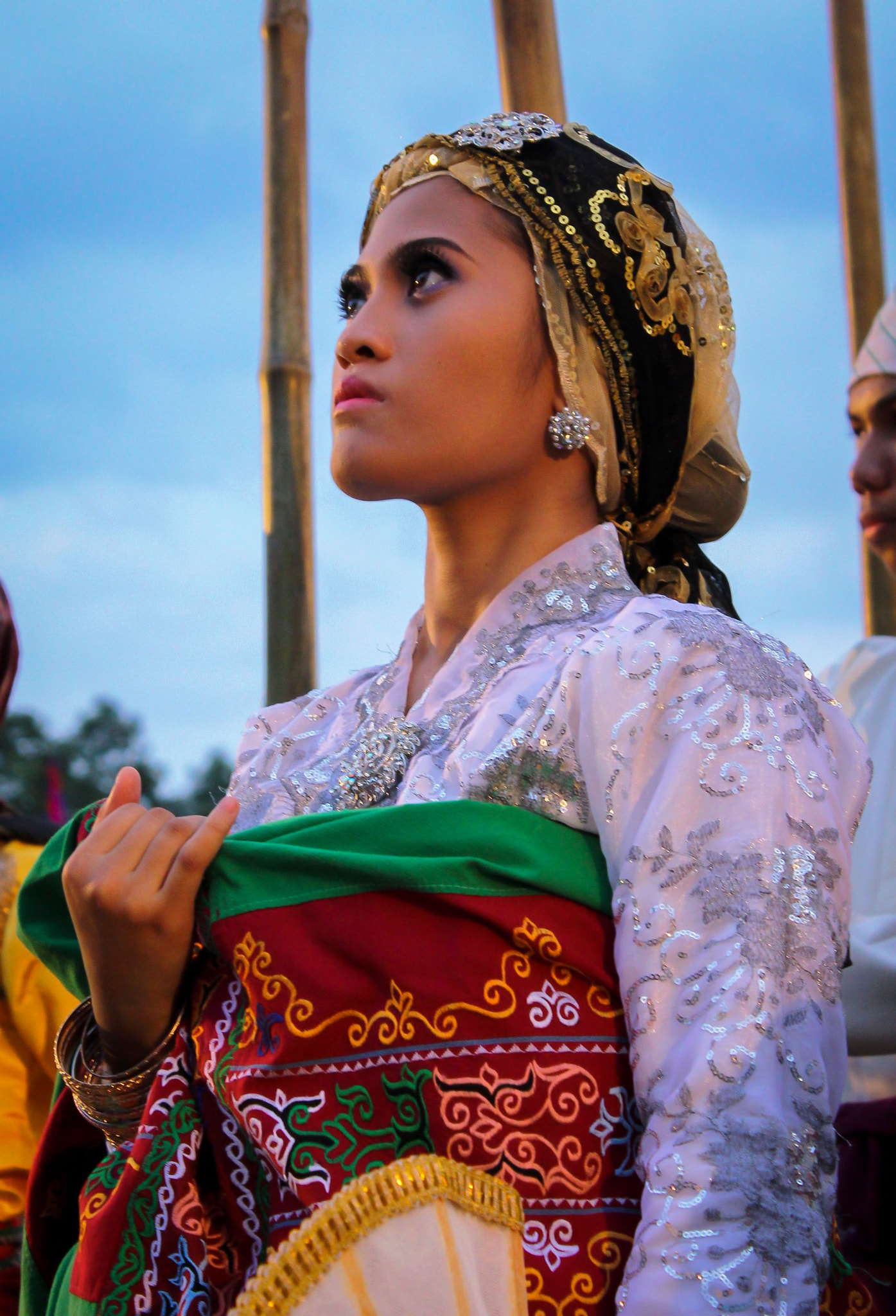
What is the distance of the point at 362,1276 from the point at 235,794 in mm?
943

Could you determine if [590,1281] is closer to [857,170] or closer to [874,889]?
[874,889]

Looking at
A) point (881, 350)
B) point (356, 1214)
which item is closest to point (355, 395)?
point (356, 1214)

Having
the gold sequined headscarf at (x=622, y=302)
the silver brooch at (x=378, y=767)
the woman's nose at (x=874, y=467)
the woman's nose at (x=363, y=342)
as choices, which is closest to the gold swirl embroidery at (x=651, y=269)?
the gold sequined headscarf at (x=622, y=302)

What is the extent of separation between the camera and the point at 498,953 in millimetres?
1631

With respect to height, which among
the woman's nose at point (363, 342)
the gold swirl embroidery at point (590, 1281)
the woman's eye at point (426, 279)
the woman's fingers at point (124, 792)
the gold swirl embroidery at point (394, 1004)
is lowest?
the gold swirl embroidery at point (590, 1281)

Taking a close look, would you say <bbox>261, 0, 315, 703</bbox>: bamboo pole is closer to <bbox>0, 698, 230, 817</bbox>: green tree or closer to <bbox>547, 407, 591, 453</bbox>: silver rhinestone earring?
<bbox>547, 407, 591, 453</bbox>: silver rhinestone earring

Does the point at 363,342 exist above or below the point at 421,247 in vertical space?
below

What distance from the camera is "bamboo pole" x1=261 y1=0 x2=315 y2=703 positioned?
14.1 ft

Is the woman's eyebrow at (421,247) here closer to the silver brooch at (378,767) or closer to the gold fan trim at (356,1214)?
the silver brooch at (378,767)

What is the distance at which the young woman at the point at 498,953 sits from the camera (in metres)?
1.50

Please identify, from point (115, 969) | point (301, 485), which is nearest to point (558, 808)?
point (115, 969)

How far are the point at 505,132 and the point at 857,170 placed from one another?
12.0ft

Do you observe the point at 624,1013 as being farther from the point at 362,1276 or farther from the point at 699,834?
the point at 362,1276

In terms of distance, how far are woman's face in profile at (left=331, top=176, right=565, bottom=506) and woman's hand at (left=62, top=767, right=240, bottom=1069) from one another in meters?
0.59
